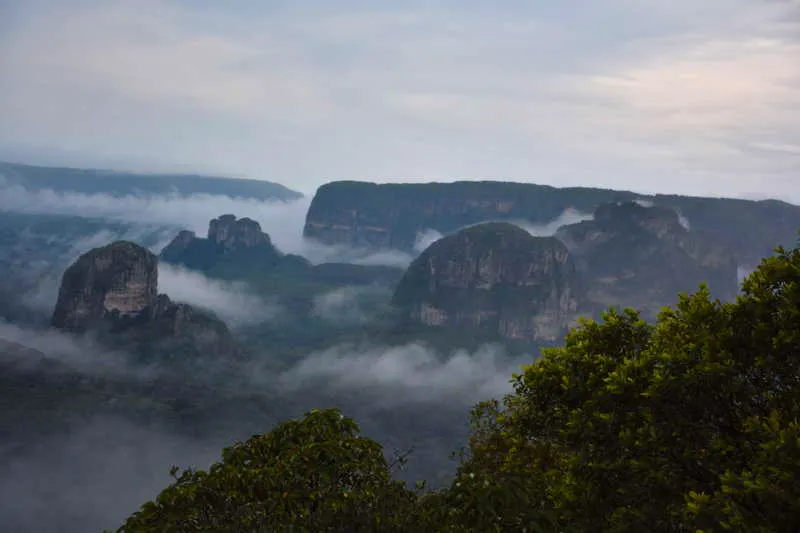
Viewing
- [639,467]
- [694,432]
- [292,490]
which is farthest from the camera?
[292,490]

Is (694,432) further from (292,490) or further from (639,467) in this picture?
(292,490)

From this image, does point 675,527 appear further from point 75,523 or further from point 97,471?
point 97,471

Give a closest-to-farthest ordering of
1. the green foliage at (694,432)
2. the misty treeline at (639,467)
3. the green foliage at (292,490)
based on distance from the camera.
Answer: the green foliage at (694,432), the misty treeline at (639,467), the green foliage at (292,490)

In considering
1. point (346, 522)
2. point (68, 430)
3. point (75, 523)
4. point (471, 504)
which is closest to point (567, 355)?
point (471, 504)

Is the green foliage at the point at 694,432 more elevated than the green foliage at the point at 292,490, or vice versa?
the green foliage at the point at 694,432

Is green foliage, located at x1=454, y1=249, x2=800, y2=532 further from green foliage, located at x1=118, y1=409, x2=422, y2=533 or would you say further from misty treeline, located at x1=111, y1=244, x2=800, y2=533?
green foliage, located at x1=118, y1=409, x2=422, y2=533

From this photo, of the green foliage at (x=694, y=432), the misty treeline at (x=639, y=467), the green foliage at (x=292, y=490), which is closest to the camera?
the green foliage at (x=694, y=432)

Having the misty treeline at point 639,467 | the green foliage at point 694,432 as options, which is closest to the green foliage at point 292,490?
the misty treeline at point 639,467

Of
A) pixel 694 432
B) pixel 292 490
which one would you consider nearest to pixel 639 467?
pixel 694 432

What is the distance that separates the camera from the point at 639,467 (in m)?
15.2

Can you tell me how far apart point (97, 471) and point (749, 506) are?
172 meters

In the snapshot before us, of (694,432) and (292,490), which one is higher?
(694,432)

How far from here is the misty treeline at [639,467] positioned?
13148mm

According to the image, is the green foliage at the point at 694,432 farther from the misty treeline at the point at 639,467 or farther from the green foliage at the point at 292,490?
the green foliage at the point at 292,490
